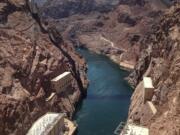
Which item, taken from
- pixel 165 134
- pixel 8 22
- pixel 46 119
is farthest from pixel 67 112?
pixel 165 134

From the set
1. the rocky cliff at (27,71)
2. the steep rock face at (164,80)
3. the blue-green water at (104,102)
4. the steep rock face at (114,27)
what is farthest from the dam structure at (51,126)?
the steep rock face at (114,27)

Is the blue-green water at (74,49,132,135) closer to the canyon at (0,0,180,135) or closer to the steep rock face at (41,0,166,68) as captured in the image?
the canyon at (0,0,180,135)

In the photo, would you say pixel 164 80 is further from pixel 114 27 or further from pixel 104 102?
pixel 114 27

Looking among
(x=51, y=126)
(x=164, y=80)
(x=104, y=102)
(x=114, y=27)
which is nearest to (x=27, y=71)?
(x=51, y=126)

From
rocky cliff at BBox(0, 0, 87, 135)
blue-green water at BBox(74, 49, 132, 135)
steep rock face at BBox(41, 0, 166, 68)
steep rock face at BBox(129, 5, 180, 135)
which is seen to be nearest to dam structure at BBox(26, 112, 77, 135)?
rocky cliff at BBox(0, 0, 87, 135)

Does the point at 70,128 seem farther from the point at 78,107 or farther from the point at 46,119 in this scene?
the point at 78,107

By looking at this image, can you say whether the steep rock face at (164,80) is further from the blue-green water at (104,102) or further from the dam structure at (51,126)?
the dam structure at (51,126)
